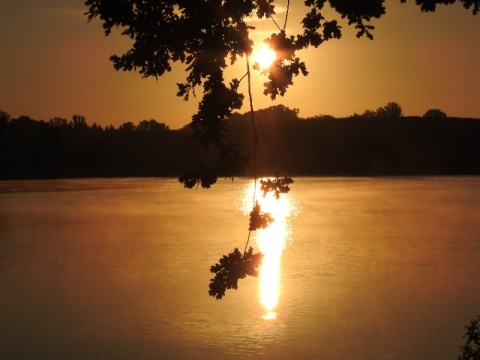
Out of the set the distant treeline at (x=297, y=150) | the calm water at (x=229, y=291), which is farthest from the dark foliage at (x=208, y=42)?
the distant treeline at (x=297, y=150)

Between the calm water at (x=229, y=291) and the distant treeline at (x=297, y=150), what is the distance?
58.4m

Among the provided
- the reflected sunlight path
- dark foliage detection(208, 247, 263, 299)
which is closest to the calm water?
the reflected sunlight path

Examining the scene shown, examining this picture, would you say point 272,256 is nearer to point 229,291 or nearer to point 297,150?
point 229,291

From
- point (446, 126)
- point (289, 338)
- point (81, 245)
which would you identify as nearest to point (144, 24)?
point (289, 338)

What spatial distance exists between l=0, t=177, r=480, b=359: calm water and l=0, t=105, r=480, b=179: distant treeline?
5840 centimetres

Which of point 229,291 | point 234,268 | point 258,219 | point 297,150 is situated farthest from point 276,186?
point 297,150

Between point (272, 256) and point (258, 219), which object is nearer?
point (258, 219)

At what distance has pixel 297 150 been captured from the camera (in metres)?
102

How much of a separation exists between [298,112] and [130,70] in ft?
443

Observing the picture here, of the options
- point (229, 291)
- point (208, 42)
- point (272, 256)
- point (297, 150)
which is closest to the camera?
point (208, 42)

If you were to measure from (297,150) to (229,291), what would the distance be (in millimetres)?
85739

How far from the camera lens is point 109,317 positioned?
14.6 metres

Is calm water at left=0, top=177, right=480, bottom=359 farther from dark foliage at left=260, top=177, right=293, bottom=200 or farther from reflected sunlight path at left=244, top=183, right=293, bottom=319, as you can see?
dark foliage at left=260, top=177, right=293, bottom=200

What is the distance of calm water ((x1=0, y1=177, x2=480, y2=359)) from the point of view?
497 inches
